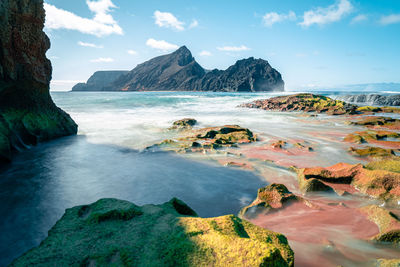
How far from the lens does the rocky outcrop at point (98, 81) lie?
16862 centimetres

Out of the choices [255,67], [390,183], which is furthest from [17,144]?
[255,67]

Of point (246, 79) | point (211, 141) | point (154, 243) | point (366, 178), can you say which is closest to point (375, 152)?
point (366, 178)

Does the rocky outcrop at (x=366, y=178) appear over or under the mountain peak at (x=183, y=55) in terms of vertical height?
under

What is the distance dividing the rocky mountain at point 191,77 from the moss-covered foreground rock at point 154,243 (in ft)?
413

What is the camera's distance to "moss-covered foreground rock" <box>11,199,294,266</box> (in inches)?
55.0

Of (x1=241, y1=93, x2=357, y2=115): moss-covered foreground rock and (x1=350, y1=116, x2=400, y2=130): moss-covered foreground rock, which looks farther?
(x1=241, y1=93, x2=357, y2=115): moss-covered foreground rock

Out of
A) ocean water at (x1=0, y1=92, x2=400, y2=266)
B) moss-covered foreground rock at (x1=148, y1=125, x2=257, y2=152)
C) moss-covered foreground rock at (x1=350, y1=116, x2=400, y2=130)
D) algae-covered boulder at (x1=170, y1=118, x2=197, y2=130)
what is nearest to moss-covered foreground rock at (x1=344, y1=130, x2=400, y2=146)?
ocean water at (x1=0, y1=92, x2=400, y2=266)

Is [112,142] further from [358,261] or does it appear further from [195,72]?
[195,72]

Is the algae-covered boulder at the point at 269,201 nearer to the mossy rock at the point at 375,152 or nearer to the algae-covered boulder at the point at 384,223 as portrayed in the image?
the algae-covered boulder at the point at 384,223

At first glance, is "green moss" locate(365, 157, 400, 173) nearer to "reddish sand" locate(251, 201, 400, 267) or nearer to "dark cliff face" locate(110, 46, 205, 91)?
"reddish sand" locate(251, 201, 400, 267)

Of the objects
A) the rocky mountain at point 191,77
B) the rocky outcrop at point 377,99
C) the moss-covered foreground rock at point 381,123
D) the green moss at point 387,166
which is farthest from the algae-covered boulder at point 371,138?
the rocky mountain at point 191,77

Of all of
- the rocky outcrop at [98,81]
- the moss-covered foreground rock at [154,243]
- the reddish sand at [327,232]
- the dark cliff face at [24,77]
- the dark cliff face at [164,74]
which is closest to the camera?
the moss-covered foreground rock at [154,243]

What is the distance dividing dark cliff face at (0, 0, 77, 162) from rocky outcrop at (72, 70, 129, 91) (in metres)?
173

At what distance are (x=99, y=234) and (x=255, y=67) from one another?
144819 millimetres
